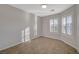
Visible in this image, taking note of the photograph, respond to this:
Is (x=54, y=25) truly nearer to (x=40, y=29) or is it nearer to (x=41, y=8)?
(x=40, y=29)

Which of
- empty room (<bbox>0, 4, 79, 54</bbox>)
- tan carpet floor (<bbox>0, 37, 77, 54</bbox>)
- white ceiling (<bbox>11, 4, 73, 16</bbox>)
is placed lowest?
tan carpet floor (<bbox>0, 37, 77, 54</bbox>)

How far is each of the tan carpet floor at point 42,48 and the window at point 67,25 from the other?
0.76 ft

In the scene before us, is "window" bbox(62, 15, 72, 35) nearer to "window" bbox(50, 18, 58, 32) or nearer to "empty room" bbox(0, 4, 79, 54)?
"empty room" bbox(0, 4, 79, 54)

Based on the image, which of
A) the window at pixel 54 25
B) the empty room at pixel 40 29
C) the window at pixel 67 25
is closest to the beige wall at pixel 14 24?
the empty room at pixel 40 29

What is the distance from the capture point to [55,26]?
2322mm

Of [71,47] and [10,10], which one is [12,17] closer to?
[10,10]

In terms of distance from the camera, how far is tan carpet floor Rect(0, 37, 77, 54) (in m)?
2.20

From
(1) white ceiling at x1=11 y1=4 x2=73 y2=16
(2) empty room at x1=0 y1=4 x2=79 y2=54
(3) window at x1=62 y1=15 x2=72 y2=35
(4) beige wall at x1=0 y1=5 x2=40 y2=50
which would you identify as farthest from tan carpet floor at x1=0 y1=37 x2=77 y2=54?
(1) white ceiling at x1=11 y1=4 x2=73 y2=16

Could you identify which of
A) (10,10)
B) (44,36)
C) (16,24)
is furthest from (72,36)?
(10,10)

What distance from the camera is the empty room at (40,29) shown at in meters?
2.18

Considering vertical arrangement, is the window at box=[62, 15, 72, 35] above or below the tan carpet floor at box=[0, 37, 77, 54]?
above

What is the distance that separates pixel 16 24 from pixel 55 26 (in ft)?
2.44

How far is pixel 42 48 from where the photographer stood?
2.26m

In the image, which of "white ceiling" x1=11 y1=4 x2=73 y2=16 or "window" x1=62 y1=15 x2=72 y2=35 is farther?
"window" x1=62 y1=15 x2=72 y2=35
